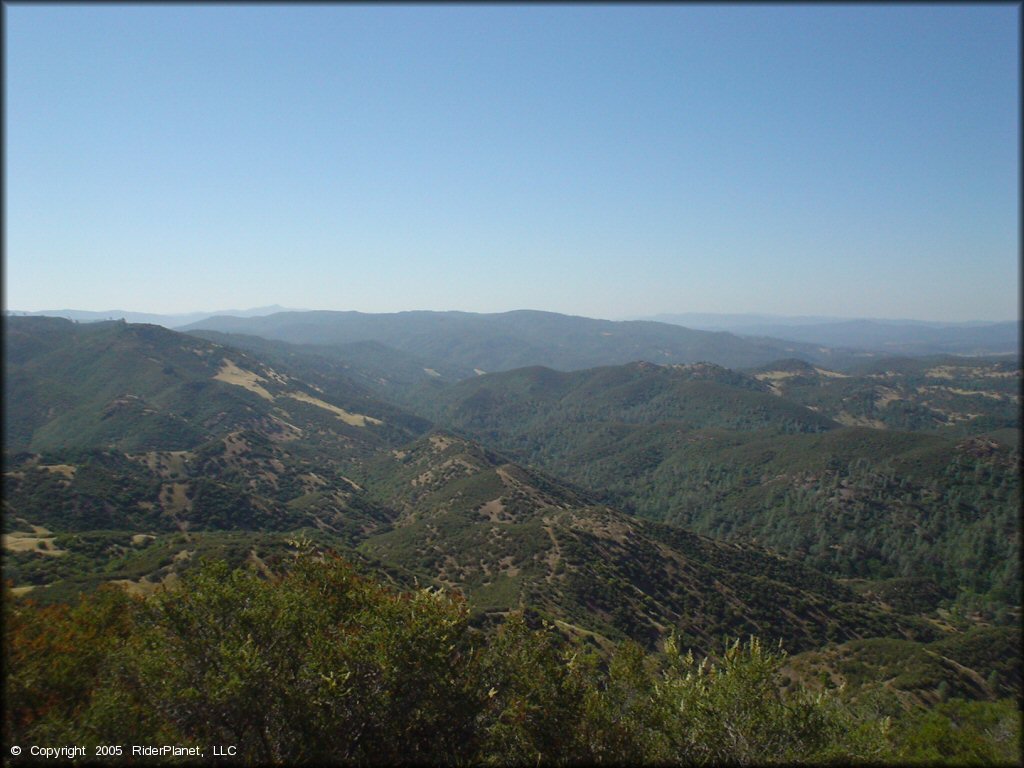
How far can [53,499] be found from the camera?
73438mm

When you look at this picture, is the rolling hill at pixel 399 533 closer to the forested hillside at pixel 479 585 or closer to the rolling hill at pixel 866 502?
the forested hillside at pixel 479 585

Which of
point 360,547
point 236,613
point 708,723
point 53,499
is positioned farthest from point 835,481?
point 53,499

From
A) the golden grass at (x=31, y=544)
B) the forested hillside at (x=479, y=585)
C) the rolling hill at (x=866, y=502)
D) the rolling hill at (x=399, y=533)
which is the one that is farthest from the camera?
the rolling hill at (x=866, y=502)

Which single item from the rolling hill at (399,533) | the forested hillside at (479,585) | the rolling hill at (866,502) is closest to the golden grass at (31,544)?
the rolling hill at (399,533)

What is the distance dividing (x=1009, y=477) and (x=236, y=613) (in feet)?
571

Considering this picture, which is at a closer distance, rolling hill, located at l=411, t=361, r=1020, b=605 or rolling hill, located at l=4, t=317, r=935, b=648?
rolling hill, located at l=4, t=317, r=935, b=648

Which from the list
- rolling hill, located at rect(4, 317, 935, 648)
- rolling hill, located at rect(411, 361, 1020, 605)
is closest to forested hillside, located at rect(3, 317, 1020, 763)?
rolling hill, located at rect(4, 317, 935, 648)

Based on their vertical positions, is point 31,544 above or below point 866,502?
above

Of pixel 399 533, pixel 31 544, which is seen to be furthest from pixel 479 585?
pixel 31 544

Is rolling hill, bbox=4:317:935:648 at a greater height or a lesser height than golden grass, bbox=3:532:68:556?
lesser

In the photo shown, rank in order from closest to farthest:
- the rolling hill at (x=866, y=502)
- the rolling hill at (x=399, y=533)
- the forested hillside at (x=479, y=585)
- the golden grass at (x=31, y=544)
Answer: the forested hillside at (x=479, y=585)
the golden grass at (x=31, y=544)
the rolling hill at (x=399, y=533)
the rolling hill at (x=866, y=502)

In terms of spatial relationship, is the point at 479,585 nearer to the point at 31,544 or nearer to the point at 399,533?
the point at 399,533

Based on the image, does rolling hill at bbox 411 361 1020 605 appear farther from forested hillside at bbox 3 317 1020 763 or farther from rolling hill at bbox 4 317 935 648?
rolling hill at bbox 4 317 935 648

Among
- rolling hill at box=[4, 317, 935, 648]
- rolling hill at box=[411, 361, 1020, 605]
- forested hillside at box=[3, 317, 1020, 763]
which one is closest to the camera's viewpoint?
forested hillside at box=[3, 317, 1020, 763]
